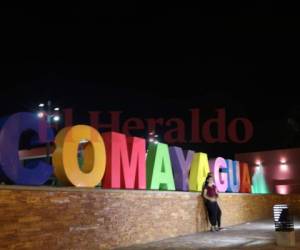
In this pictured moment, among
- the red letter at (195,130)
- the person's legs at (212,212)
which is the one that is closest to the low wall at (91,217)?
the person's legs at (212,212)

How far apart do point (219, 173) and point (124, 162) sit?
7.51 meters

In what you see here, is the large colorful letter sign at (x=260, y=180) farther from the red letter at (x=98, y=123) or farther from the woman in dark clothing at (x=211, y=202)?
the woman in dark clothing at (x=211, y=202)

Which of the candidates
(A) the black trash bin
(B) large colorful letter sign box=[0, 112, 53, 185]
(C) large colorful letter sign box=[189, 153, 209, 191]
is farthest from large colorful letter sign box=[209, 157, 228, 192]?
(B) large colorful letter sign box=[0, 112, 53, 185]

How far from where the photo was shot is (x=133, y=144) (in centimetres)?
1287

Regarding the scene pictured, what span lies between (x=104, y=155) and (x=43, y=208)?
8.58ft

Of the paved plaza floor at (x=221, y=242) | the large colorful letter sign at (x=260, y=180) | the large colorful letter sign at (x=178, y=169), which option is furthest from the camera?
the large colorful letter sign at (x=260, y=180)

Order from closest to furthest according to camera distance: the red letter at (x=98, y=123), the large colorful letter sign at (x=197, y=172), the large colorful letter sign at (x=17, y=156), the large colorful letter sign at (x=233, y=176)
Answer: the large colorful letter sign at (x=17, y=156) → the large colorful letter sign at (x=197, y=172) → the large colorful letter sign at (x=233, y=176) → the red letter at (x=98, y=123)

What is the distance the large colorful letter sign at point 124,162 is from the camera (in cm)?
1176

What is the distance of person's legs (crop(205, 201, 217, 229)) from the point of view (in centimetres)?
1555

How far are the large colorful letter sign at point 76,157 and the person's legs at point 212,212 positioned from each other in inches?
214

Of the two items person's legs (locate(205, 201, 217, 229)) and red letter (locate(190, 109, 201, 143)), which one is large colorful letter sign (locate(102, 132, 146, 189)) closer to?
person's legs (locate(205, 201, 217, 229))

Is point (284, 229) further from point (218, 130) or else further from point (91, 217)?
point (218, 130)

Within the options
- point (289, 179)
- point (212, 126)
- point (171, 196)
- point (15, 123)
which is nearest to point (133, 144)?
point (171, 196)

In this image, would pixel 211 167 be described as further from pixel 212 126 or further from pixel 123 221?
pixel 212 126
